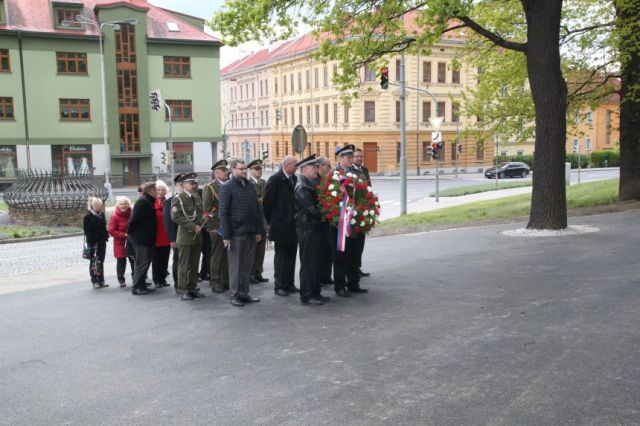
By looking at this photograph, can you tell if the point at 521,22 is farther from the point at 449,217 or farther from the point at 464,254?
the point at 464,254

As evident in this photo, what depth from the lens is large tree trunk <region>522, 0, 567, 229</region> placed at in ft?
45.5

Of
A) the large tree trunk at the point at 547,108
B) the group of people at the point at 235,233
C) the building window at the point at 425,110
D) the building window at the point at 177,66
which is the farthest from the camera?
the building window at the point at 425,110

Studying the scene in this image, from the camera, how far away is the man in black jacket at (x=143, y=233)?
10.5m

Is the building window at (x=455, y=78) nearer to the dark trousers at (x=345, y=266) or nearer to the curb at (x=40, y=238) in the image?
the curb at (x=40, y=238)

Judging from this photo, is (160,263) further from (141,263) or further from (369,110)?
(369,110)

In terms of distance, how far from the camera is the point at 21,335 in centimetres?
815

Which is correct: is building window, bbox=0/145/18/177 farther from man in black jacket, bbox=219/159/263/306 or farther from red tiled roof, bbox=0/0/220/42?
man in black jacket, bbox=219/159/263/306

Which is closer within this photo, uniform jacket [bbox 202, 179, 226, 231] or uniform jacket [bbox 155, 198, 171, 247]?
uniform jacket [bbox 202, 179, 226, 231]

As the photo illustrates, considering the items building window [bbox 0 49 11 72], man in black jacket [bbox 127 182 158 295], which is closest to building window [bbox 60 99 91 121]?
building window [bbox 0 49 11 72]

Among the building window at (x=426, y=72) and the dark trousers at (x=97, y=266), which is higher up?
the building window at (x=426, y=72)

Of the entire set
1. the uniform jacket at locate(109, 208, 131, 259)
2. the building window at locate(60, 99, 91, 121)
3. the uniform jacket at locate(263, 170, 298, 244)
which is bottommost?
the uniform jacket at locate(109, 208, 131, 259)

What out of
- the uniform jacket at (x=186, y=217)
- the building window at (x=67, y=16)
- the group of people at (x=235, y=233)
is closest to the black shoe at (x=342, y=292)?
the group of people at (x=235, y=233)

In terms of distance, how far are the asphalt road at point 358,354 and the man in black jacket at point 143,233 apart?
40 centimetres

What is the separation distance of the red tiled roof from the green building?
8cm
